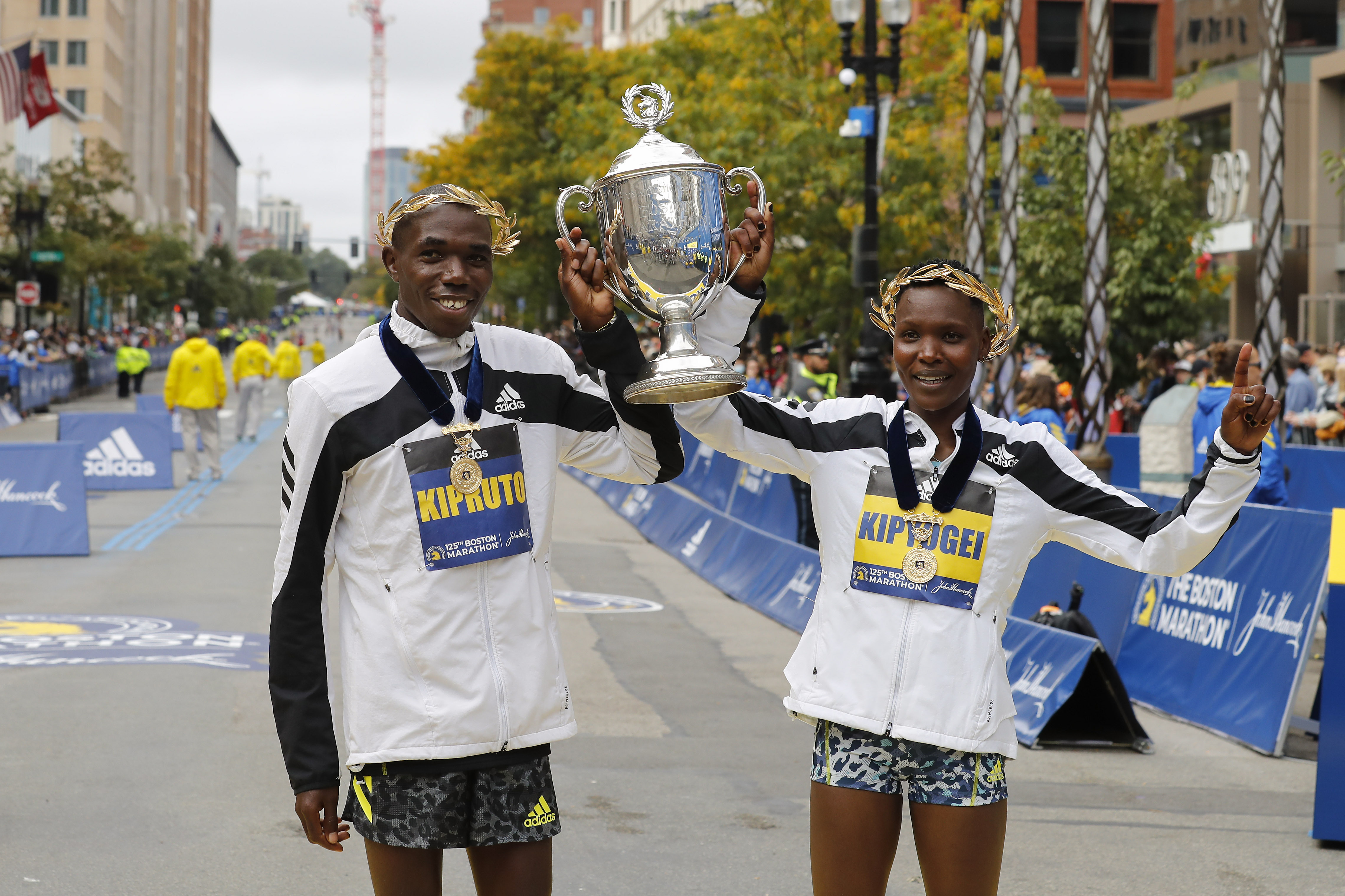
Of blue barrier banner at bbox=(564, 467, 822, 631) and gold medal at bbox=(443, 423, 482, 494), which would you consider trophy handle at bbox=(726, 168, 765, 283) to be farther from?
blue barrier banner at bbox=(564, 467, 822, 631)

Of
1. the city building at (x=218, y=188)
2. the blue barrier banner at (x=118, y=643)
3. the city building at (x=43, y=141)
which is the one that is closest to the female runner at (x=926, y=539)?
the blue barrier banner at (x=118, y=643)

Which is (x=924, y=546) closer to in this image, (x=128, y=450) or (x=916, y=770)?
(x=916, y=770)

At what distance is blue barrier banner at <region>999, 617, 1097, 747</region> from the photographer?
784 cm

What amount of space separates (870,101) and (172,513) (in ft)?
29.9

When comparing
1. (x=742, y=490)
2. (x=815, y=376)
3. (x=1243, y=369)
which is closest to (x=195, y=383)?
(x=742, y=490)

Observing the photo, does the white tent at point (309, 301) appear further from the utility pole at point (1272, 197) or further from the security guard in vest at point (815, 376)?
the utility pole at point (1272, 197)

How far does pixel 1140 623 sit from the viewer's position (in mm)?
9102

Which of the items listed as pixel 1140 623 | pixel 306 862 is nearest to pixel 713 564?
pixel 1140 623

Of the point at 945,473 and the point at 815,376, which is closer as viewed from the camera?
the point at 945,473

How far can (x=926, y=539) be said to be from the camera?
140 inches

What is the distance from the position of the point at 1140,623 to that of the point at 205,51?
535 ft

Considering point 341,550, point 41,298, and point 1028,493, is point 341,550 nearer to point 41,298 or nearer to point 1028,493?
point 1028,493

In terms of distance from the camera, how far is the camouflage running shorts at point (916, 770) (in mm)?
3467

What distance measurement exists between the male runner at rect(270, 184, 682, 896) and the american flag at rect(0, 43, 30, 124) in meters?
41.9
